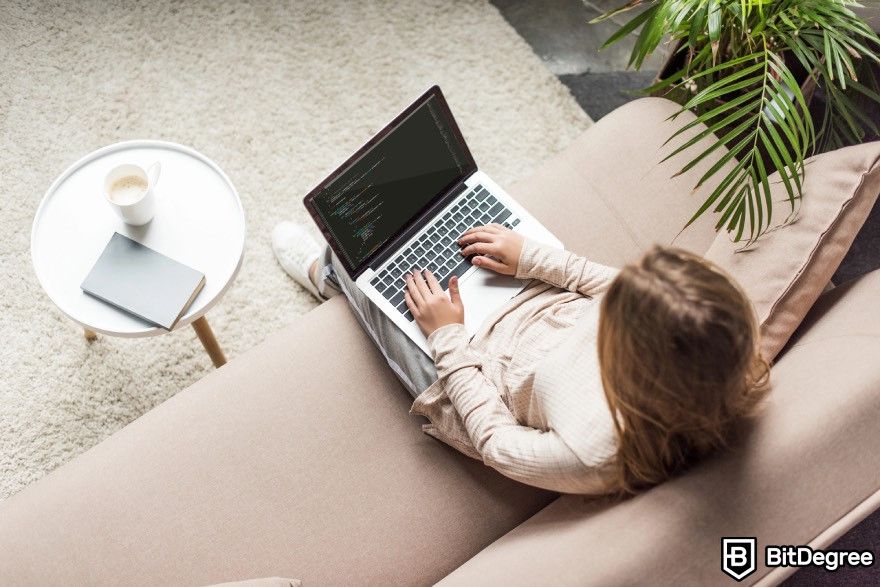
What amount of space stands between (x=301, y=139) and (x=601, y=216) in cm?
93

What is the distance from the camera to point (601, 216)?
1468 mm

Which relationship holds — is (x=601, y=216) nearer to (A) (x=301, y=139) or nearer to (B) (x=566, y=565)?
(B) (x=566, y=565)

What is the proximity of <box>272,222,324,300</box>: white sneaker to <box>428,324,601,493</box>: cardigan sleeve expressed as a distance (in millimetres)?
646

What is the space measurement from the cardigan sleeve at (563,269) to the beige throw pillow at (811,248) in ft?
0.83

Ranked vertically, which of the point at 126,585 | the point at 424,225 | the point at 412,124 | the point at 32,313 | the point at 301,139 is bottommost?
the point at 32,313

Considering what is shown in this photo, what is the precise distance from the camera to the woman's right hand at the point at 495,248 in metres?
1.32

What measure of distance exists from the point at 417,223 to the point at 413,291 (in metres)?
0.15

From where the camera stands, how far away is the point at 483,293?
1346mm

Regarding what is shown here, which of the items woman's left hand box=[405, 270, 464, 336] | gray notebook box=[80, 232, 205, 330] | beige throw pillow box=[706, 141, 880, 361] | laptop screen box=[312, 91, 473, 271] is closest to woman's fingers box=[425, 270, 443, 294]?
woman's left hand box=[405, 270, 464, 336]

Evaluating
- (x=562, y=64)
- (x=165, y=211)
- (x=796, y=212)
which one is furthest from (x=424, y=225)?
(x=562, y=64)

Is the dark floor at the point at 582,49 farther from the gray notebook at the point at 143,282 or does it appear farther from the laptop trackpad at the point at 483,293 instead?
the gray notebook at the point at 143,282

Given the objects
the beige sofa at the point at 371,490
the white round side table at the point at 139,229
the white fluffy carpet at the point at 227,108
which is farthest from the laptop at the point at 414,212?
the white fluffy carpet at the point at 227,108

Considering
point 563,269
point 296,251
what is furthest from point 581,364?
point 296,251

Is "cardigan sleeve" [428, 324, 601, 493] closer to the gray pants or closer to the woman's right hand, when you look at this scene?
the gray pants
